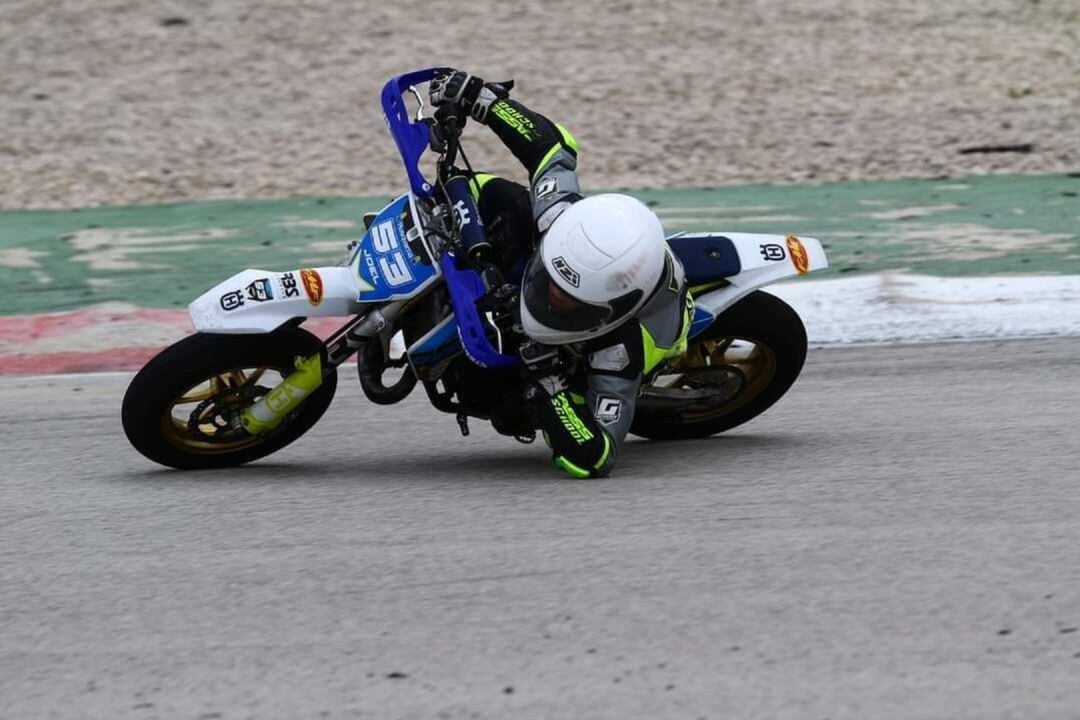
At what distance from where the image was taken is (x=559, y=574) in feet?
15.9

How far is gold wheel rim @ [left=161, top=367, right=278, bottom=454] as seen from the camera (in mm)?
5871

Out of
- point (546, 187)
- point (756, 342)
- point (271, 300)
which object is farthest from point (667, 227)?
point (271, 300)

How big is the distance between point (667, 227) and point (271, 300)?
4.65 m

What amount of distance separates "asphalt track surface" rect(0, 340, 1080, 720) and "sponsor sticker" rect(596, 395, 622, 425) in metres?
0.23

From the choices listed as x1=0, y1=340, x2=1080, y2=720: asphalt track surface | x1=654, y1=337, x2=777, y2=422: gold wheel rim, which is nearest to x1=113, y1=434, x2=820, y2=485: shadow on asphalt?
x1=0, y1=340, x2=1080, y2=720: asphalt track surface

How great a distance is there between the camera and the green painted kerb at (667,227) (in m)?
9.11

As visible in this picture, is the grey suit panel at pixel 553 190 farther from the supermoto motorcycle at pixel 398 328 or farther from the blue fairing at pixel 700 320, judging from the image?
the blue fairing at pixel 700 320

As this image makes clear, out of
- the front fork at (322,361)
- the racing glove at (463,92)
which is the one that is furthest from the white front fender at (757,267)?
the front fork at (322,361)

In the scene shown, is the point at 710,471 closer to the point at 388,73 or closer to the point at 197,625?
the point at 197,625

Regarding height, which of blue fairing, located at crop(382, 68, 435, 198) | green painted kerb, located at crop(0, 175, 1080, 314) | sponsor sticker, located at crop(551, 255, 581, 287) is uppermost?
blue fairing, located at crop(382, 68, 435, 198)

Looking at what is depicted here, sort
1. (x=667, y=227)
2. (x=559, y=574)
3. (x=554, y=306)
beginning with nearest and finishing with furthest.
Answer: (x=559, y=574) → (x=554, y=306) → (x=667, y=227)

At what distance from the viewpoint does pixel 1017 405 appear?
684 centimetres

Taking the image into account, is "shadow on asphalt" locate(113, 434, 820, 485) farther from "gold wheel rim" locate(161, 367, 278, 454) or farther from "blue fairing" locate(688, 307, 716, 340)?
"blue fairing" locate(688, 307, 716, 340)

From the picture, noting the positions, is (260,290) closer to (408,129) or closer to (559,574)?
(408,129)
